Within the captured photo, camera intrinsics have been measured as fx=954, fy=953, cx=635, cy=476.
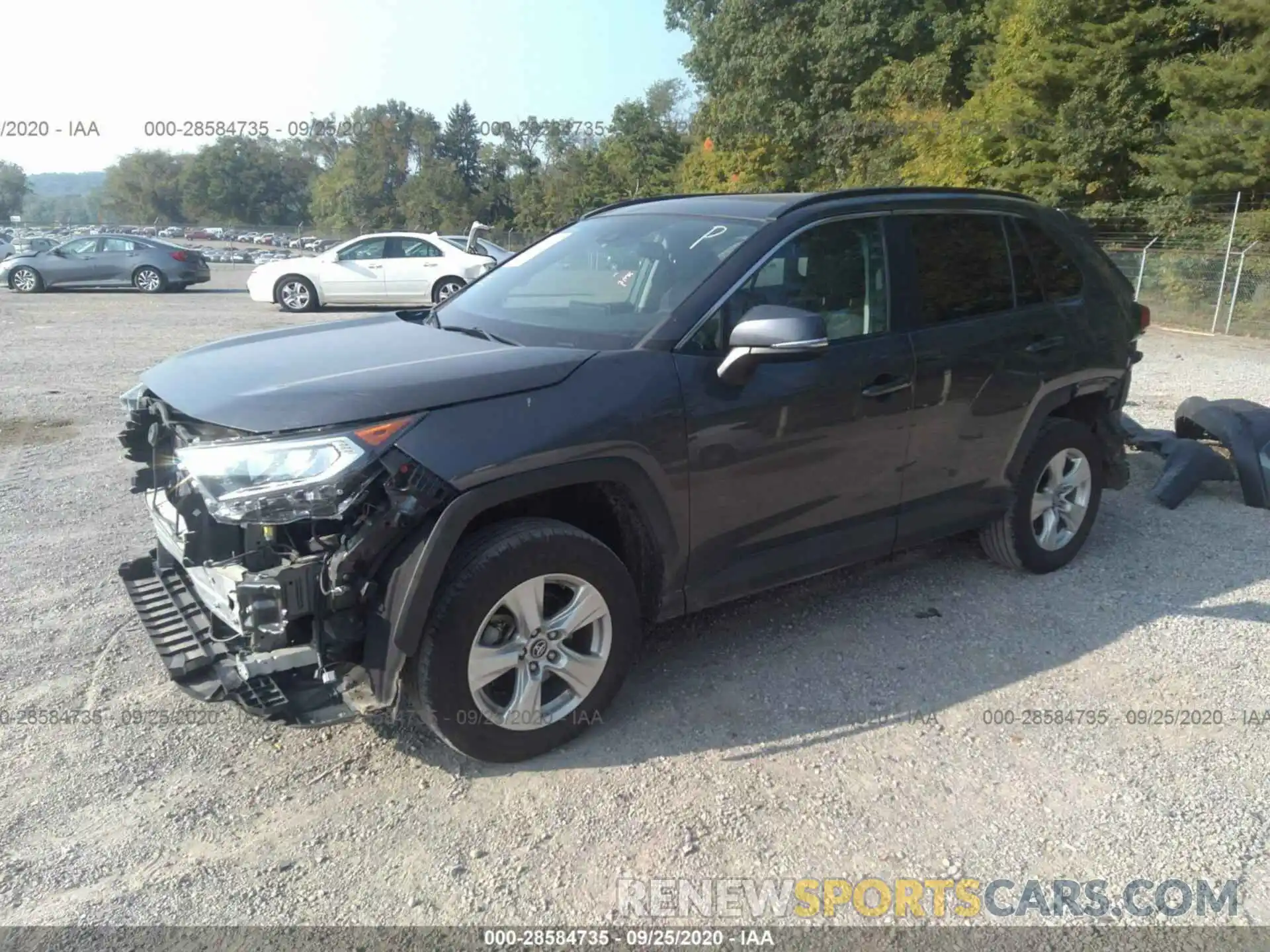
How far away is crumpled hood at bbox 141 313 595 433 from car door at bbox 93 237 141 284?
838 inches

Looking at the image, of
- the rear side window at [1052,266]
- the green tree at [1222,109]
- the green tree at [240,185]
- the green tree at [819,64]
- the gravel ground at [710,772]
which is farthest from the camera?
the green tree at [240,185]

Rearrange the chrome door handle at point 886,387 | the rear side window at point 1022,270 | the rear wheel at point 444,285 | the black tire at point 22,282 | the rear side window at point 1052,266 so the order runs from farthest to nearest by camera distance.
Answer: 1. the black tire at point 22,282
2. the rear wheel at point 444,285
3. the rear side window at point 1052,266
4. the rear side window at point 1022,270
5. the chrome door handle at point 886,387

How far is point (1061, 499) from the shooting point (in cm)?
505

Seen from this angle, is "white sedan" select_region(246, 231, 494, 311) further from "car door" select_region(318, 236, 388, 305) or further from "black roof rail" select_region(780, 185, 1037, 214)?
"black roof rail" select_region(780, 185, 1037, 214)

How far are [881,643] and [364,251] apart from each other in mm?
15310

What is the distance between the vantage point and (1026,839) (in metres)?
2.96

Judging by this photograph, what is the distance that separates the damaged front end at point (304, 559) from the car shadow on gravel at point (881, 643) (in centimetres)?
60

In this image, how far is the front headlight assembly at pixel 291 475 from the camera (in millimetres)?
2779

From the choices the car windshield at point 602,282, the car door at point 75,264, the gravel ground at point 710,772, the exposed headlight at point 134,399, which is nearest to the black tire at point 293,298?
the car door at point 75,264

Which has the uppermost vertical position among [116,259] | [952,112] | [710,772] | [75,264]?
[952,112]

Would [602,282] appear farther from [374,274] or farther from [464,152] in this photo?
[464,152]

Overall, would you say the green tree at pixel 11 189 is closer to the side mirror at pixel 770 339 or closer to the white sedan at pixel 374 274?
the white sedan at pixel 374 274

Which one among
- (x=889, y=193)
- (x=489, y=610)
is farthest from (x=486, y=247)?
(x=489, y=610)

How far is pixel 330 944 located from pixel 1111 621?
367 centimetres
